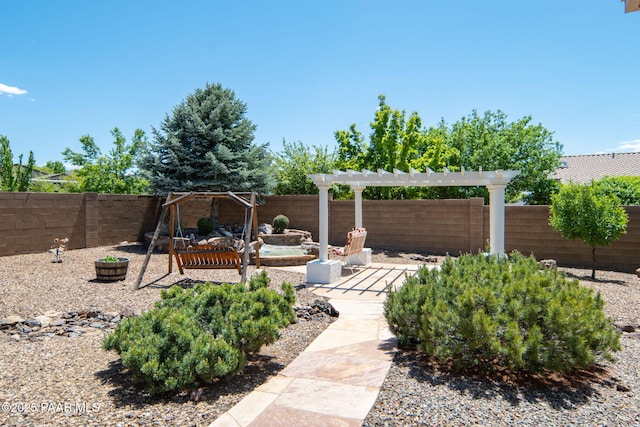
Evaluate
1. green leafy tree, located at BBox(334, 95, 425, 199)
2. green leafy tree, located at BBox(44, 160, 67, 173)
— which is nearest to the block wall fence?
green leafy tree, located at BBox(334, 95, 425, 199)

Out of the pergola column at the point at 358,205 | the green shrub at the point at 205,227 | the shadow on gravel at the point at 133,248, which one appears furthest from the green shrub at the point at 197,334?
the green shrub at the point at 205,227

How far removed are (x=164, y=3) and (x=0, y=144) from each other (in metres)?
14.5

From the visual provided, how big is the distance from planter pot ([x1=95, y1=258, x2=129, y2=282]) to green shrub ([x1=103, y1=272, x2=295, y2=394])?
12.7 feet

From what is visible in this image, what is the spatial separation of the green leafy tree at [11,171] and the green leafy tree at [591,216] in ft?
70.7

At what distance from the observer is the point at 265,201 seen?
53.1ft

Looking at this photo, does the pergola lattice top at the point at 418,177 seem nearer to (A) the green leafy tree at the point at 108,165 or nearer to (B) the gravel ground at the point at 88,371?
(B) the gravel ground at the point at 88,371

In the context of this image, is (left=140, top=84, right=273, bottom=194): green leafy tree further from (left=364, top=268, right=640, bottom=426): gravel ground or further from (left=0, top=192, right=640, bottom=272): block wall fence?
(left=364, top=268, right=640, bottom=426): gravel ground

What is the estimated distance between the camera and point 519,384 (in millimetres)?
3695

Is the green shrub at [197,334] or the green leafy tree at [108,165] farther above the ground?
the green leafy tree at [108,165]

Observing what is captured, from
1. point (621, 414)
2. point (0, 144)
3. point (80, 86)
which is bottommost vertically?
point (621, 414)

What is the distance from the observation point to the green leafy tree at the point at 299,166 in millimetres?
20000

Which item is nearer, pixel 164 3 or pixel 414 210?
pixel 164 3

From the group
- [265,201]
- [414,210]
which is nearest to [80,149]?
[265,201]

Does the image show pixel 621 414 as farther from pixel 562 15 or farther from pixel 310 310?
pixel 562 15
